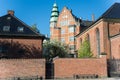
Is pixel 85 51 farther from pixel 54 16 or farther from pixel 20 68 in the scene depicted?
pixel 54 16

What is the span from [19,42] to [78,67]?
12.4 m

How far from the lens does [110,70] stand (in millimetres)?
32031

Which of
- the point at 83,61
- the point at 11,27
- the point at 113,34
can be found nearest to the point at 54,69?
the point at 83,61

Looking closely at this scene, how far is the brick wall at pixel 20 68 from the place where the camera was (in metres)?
28.7

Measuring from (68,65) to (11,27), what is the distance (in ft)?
47.5

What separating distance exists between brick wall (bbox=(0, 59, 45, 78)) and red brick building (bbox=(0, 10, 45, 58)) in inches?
358

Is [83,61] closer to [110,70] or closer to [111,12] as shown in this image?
[110,70]

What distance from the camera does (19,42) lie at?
38594 mm

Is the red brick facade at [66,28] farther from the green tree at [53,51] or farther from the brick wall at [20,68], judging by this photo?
the brick wall at [20,68]

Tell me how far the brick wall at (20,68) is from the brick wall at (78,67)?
2.11 m

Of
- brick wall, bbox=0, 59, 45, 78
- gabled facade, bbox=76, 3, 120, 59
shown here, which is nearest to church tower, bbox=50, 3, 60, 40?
gabled facade, bbox=76, 3, 120, 59

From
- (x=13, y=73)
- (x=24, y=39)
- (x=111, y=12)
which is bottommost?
(x=13, y=73)

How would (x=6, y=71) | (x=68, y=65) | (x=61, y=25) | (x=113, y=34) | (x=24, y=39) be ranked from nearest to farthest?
(x=6, y=71), (x=68, y=65), (x=24, y=39), (x=113, y=34), (x=61, y=25)

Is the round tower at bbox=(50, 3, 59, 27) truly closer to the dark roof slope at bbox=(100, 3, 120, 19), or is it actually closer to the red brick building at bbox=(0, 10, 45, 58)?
the dark roof slope at bbox=(100, 3, 120, 19)
